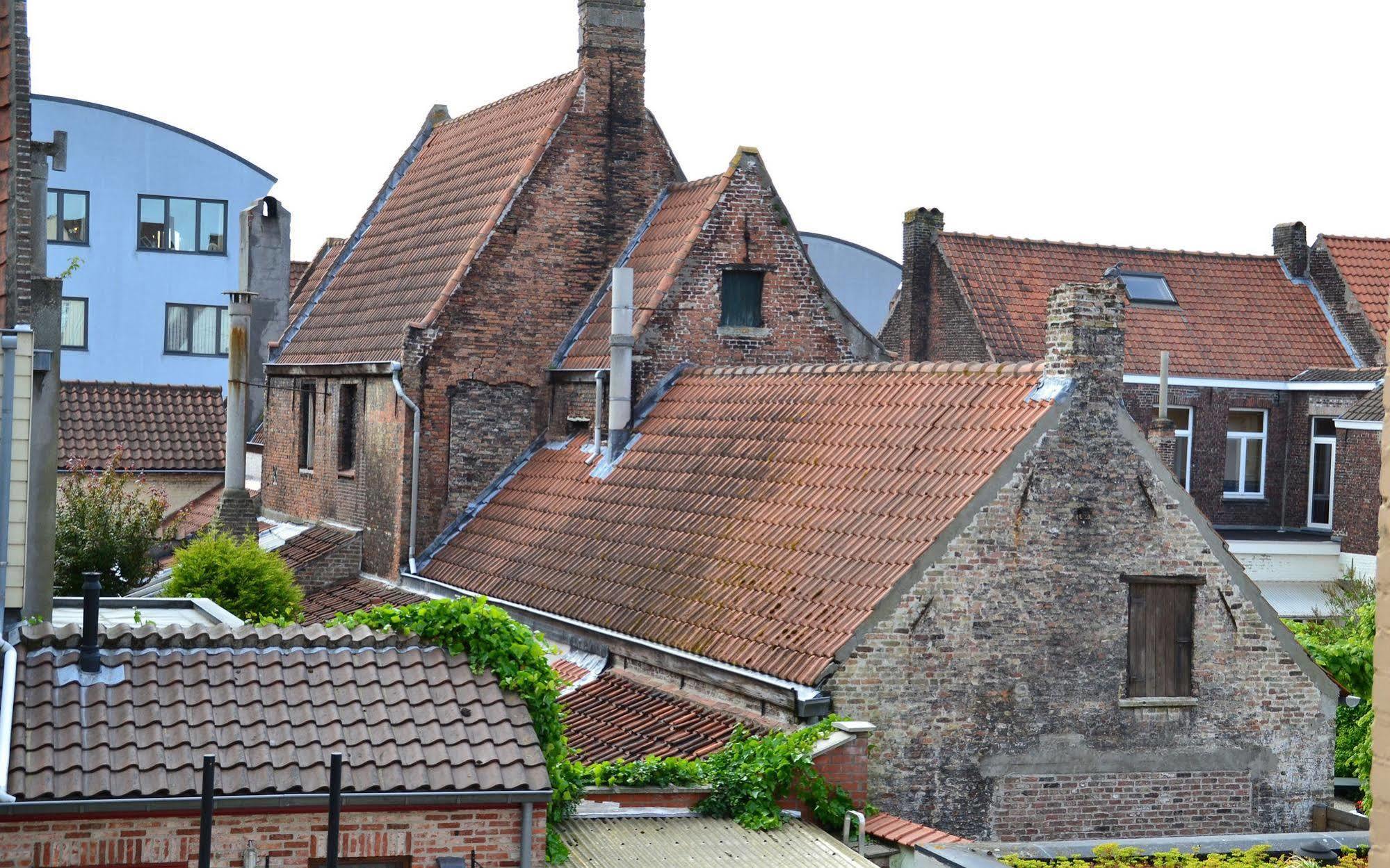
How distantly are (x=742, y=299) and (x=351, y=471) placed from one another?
712 centimetres

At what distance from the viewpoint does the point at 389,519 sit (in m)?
25.0

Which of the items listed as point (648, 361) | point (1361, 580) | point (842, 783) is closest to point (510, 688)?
point (842, 783)

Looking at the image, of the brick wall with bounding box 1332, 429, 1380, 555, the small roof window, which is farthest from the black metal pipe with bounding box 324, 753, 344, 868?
the small roof window

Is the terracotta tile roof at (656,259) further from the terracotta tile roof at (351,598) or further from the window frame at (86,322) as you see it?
the window frame at (86,322)

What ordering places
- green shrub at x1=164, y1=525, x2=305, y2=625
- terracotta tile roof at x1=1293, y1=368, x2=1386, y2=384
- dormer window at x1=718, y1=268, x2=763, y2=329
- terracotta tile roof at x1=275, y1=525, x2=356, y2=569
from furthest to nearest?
terracotta tile roof at x1=1293, y1=368, x2=1386, y2=384 → terracotta tile roof at x1=275, y1=525, x2=356, y2=569 → dormer window at x1=718, y1=268, x2=763, y2=329 → green shrub at x1=164, y1=525, x2=305, y2=625

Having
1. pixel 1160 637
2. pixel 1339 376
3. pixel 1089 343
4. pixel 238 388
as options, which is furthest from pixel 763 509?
pixel 1339 376

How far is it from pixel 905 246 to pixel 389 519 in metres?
18.3

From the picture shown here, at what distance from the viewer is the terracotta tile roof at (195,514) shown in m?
32.5

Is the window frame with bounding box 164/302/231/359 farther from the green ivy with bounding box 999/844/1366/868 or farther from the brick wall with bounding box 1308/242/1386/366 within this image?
the green ivy with bounding box 999/844/1366/868

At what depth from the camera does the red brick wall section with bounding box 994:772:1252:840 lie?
54.2 ft

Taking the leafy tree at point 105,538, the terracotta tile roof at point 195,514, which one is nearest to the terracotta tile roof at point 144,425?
the terracotta tile roof at point 195,514

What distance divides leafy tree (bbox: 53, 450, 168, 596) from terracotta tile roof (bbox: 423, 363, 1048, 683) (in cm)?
556

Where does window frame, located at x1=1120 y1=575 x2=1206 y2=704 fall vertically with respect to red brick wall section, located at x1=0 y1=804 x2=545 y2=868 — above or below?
above

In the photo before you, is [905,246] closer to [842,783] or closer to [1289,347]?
[1289,347]
